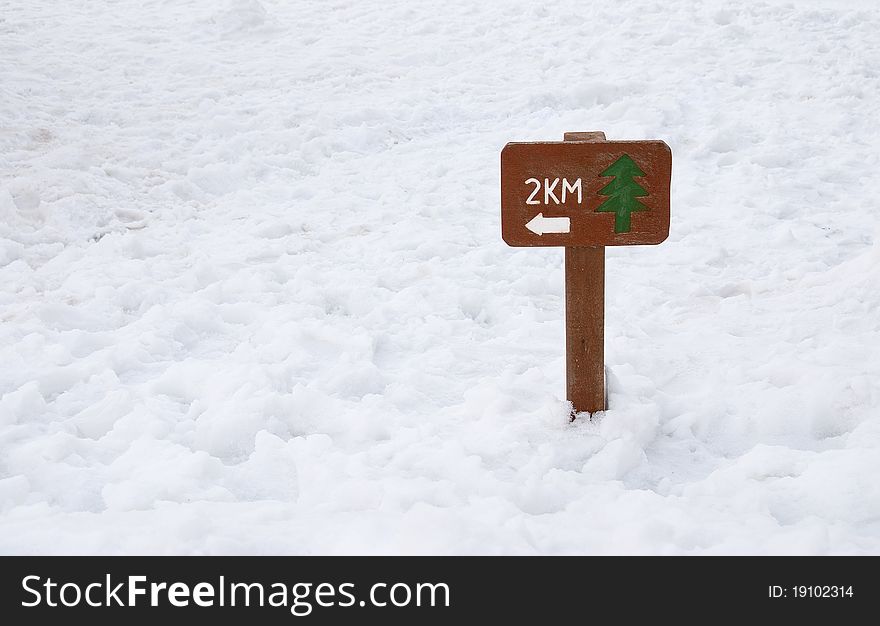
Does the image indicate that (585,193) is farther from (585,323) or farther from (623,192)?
(585,323)

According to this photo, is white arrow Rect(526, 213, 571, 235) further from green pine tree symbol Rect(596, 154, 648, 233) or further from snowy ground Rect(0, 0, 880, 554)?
snowy ground Rect(0, 0, 880, 554)

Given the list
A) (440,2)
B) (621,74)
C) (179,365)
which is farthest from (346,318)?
(440,2)

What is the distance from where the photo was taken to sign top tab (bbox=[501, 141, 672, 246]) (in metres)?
2.65

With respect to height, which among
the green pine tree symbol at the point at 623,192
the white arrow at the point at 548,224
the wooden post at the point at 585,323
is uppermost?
the green pine tree symbol at the point at 623,192

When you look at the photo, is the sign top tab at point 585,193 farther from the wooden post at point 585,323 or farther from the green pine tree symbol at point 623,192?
the wooden post at point 585,323

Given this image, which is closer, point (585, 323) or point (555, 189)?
point (555, 189)

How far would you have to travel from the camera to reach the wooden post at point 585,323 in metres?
2.89

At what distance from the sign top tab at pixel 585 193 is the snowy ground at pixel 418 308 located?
787 mm

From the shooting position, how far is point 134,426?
318 cm

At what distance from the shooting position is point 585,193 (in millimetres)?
2695

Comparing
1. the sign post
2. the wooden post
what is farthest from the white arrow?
the wooden post

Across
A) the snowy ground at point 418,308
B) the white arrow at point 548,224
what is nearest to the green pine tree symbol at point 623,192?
the white arrow at point 548,224

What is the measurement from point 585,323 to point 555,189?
0.56 meters

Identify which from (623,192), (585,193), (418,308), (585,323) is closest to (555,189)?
(585,193)
